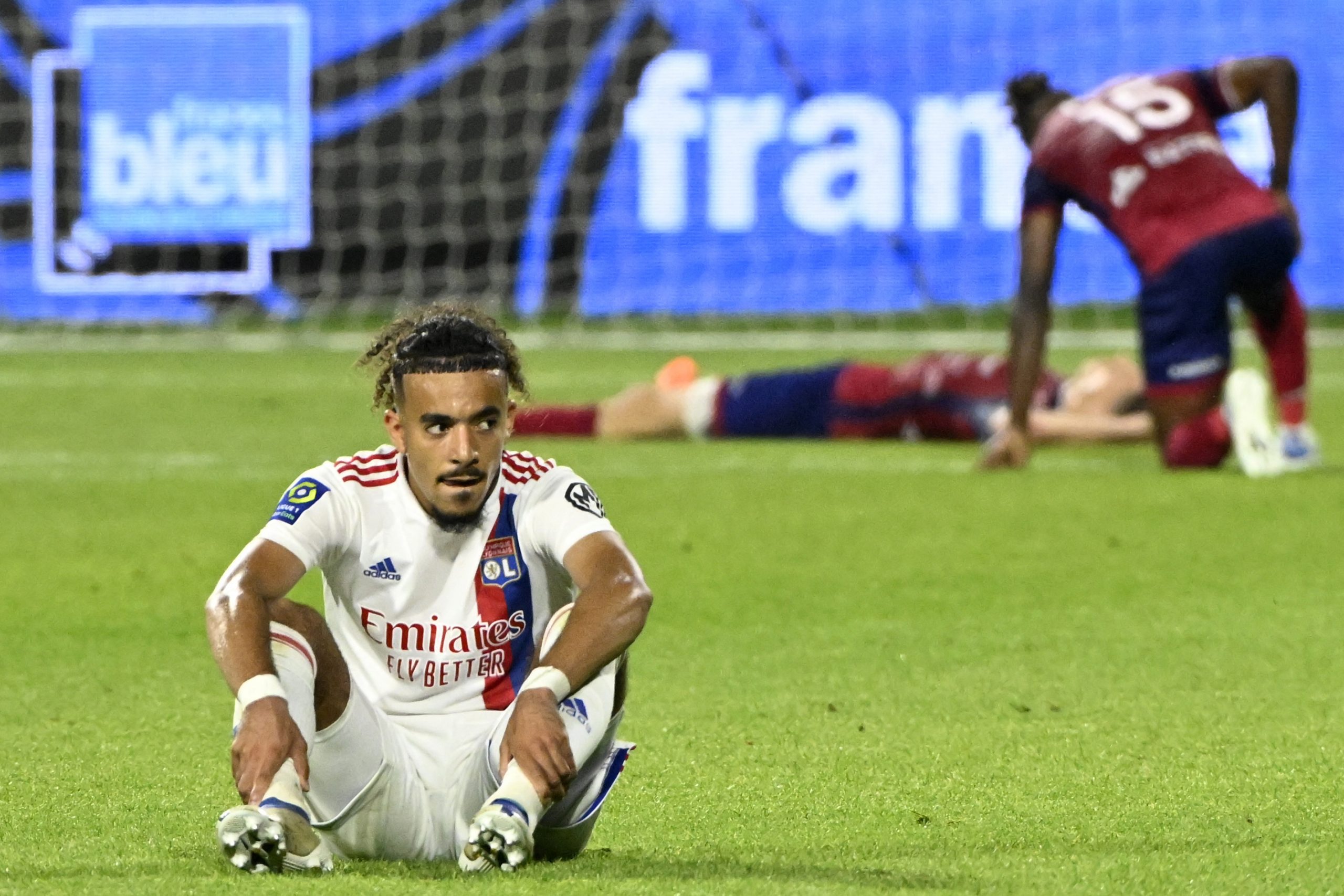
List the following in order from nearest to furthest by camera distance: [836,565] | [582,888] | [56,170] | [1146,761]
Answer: [582,888] < [1146,761] < [836,565] < [56,170]

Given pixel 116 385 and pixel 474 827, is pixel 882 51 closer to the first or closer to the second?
pixel 116 385

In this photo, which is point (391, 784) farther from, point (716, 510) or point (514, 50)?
point (514, 50)

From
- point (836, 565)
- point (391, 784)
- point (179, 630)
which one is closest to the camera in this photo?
point (391, 784)

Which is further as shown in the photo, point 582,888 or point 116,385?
point 116,385

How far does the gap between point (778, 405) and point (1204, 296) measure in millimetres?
2074

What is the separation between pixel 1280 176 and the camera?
7.30 meters

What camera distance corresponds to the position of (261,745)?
257cm

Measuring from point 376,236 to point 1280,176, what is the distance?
21.2ft

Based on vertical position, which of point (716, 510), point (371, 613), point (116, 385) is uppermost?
point (371, 613)

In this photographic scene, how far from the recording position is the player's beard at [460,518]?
113 inches

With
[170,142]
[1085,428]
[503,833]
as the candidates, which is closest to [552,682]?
[503,833]

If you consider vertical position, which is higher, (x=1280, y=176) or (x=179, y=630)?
(x=1280, y=176)

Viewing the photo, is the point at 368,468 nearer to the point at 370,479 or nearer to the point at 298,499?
the point at 370,479

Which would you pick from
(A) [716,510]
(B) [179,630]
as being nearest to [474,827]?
(B) [179,630]
